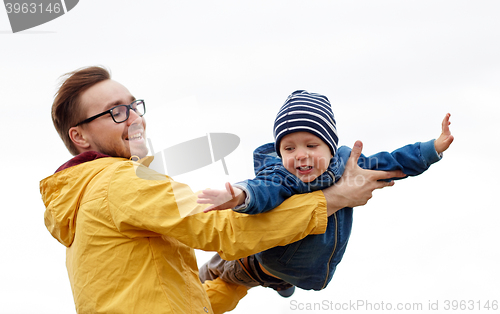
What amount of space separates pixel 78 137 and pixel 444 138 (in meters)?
2.15

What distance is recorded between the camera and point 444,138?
112 inches

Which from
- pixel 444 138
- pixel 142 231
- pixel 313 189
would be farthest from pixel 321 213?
pixel 142 231

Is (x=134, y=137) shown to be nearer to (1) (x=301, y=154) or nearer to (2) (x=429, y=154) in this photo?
(1) (x=301, y=154)

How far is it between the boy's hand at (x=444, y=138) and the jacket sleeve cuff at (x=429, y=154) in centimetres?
3

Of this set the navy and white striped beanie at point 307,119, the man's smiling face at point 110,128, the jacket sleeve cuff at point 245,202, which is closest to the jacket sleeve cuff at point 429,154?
the navy and white striped beanie at point 307,119

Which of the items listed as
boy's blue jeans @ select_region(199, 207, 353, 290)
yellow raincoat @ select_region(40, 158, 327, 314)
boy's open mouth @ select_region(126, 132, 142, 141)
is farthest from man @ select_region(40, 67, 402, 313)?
boy's blue jeans @ select_region(199, 207, 353, 290)

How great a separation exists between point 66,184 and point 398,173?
71.3 inches

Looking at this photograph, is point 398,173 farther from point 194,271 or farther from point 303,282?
point 194,271

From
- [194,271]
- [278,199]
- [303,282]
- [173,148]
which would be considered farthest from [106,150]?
[303,282]

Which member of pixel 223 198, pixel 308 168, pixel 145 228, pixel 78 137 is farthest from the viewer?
pixel 78 137

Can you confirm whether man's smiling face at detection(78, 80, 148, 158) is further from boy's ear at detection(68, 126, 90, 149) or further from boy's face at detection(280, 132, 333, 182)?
boy's face at detection(280, 132, 333, 182)

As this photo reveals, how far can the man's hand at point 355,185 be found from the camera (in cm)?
276

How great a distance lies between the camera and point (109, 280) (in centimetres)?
275

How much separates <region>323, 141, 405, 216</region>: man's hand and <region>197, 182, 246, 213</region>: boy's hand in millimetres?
531
